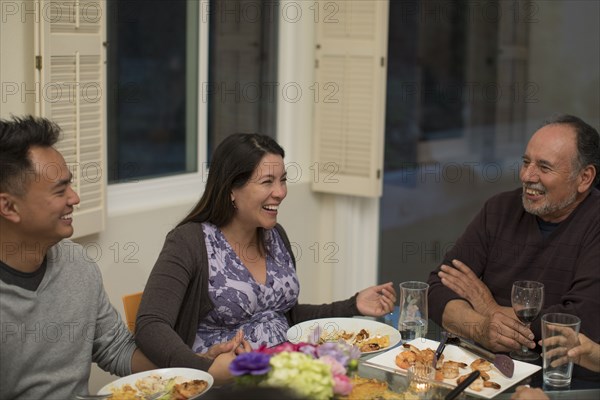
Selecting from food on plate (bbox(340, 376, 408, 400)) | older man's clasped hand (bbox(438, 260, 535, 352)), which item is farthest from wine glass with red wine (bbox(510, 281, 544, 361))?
food on plate (bbox(340, 376, 408, 400))

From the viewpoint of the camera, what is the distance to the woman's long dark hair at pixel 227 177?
2771mm

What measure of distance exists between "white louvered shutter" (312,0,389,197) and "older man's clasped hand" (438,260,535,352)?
1.49m

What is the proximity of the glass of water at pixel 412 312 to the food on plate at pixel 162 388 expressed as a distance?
26.7 inches

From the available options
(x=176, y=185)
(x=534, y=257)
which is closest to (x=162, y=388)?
(x=534, y=257)

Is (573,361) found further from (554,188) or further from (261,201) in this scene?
(261,201)

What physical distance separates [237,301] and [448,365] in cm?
72

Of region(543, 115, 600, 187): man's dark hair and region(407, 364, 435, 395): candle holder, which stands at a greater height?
region(543, 115, 600, 187): man's dark hair

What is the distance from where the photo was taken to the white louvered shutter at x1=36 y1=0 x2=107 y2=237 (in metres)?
3.08

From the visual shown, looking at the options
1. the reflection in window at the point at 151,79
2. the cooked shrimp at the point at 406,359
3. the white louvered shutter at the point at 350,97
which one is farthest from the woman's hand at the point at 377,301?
the white louvered shutter at the point at 350,97

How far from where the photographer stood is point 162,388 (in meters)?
2.15

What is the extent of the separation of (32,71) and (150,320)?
1163 mm

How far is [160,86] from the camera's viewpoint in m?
5.10

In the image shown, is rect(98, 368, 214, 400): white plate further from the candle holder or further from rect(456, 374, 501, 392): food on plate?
rect(456, 374, 501, 392): food on plate

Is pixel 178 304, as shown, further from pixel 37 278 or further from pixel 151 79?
pixel 151 79
